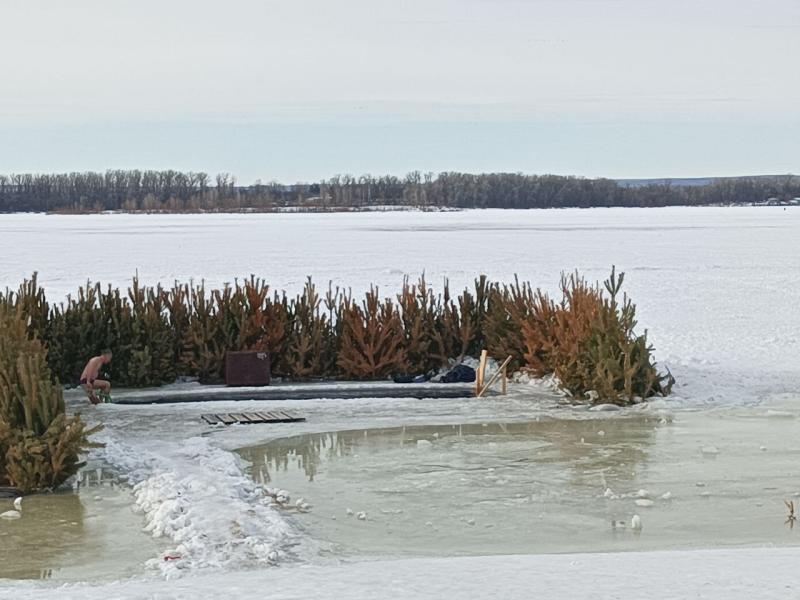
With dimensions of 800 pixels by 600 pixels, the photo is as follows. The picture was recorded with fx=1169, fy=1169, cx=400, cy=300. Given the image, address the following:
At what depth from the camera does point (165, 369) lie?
605 inches

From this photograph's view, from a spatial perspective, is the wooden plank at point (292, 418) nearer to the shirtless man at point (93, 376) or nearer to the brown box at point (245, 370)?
the brown box at point (245, 370)

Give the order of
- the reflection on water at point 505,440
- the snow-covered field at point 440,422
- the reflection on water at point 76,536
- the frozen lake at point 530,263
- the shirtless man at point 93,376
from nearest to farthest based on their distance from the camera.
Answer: the snow-covered field at point 440,422, the reflection on water at point 76,536, the reflection on water at point 505,440, the shirtless man at point 93,376, the frozen lake at point 530,263

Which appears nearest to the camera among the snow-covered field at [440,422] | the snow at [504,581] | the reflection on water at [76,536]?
the snow at [504,581]

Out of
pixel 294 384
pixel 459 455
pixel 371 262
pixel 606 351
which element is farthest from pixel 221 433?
pixel 371 262

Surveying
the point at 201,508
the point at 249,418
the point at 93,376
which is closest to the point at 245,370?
the point at 93,376

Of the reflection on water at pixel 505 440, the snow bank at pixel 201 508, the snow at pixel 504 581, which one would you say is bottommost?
the reflection on water at pixel 505 440

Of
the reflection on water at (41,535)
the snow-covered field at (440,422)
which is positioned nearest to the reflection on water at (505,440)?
the snow-covered field at (440,422)

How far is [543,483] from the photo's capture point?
950 centimetres

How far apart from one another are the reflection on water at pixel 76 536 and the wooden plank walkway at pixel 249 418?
2.92 meters

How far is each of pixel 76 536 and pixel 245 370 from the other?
23.4 ft

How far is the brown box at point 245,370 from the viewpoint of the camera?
1504 cm

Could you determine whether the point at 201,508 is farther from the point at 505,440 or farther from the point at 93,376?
the point at 93,376

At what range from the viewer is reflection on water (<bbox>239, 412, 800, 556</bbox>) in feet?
25.8

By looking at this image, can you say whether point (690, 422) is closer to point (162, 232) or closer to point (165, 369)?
point (165, 369)
